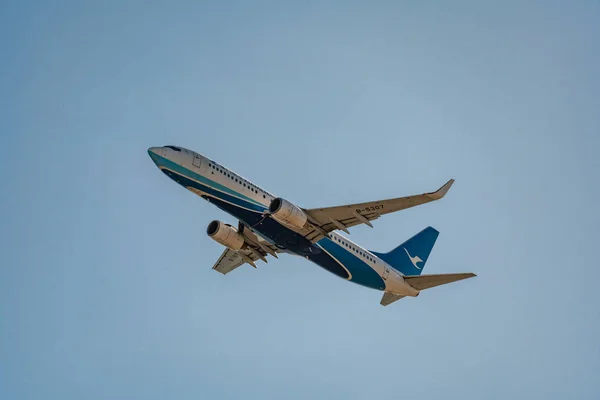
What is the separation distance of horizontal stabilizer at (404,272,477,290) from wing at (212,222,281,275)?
9.64 metres

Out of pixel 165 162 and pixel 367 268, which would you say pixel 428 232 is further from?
pixel 165 162

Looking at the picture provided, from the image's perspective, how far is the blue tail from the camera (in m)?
56.1

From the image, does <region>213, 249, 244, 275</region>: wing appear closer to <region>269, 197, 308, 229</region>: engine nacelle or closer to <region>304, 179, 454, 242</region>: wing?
<region>304, 179, 454, 242</region>: wing

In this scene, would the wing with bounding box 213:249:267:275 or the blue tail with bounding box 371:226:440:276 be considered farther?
the blue tail with bounding box 371:226:440:276

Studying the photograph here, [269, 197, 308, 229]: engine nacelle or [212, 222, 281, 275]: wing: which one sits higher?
[269, 197, 308, 229]: engine nacelle

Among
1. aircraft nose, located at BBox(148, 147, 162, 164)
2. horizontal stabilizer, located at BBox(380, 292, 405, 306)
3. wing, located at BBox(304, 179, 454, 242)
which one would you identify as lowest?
horizontal stabilizer, located at BBox(380, 292, 405, 306)

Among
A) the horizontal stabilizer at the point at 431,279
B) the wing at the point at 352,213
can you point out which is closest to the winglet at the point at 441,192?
the wing at the point at 352,213

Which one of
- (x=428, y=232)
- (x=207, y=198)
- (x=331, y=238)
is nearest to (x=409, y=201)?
(x=331, y=238)

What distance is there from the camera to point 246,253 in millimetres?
54844

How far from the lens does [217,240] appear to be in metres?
52.1

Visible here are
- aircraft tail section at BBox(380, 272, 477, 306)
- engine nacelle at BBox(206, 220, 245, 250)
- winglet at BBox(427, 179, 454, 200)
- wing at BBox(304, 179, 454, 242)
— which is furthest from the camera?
engine nacelle at BBox(206, 220, 245, 250)

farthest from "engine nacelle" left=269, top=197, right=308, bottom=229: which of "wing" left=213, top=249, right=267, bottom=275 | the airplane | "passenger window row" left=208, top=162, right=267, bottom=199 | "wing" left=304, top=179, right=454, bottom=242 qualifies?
"wing" left=213, top=249, right=267, bottom=275

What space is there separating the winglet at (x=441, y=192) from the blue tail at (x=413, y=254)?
13221mm

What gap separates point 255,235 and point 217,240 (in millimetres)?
2666
